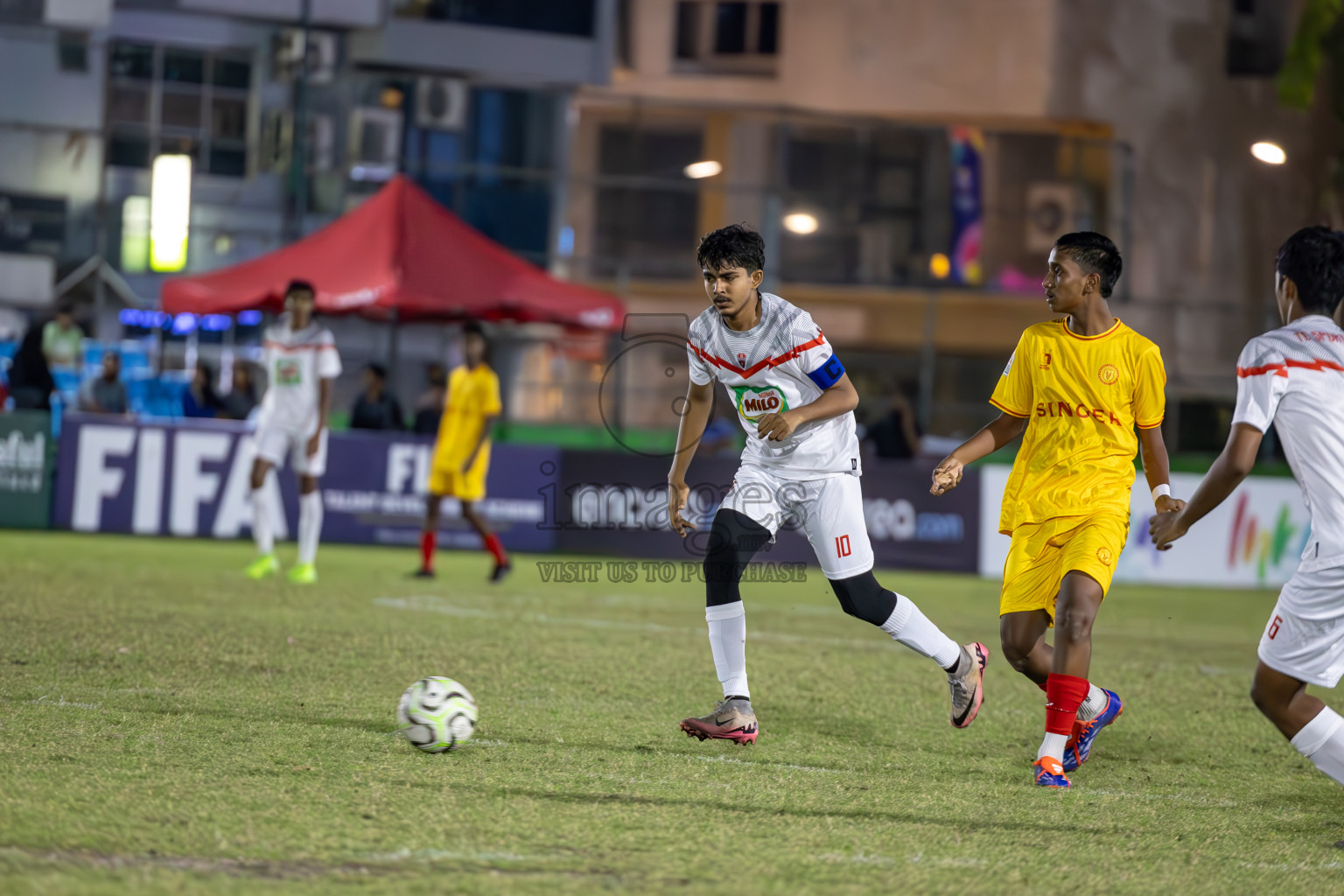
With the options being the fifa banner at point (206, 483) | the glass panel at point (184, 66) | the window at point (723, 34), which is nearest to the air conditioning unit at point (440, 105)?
the glass panel at point (184, 66)

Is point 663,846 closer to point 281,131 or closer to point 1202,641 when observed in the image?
point 1202,641

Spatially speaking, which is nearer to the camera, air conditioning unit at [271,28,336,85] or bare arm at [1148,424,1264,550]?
bare arm at [1148,424,1264,550]

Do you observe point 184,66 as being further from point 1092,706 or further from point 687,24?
point 1092,706

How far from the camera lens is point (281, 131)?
23906mm

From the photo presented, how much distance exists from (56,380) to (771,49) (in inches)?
709

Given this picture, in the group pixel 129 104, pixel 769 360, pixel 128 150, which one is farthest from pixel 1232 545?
pixel 129 104

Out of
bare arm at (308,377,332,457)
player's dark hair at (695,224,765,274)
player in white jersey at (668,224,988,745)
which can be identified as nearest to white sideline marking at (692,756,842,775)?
player in white jersey at (668,224,988,745)

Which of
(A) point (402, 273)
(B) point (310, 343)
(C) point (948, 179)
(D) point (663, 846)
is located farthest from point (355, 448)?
(C) point (948, 179)

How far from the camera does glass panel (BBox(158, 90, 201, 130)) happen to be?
24234 millimetres

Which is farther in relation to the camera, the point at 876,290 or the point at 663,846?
the point at 876,290

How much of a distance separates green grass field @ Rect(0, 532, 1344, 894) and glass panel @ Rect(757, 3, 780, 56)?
23147 mm

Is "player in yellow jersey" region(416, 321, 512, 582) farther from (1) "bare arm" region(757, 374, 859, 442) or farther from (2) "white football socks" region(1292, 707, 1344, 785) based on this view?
(2) "white football socks" region(1292, 707, 1344, 785)

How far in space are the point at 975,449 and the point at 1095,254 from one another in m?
0.86

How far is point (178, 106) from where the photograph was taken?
24.4m
